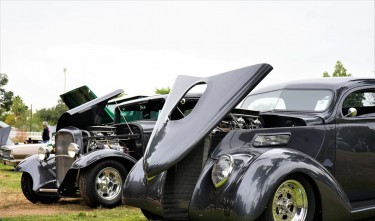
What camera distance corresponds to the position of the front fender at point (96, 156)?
6.69 m

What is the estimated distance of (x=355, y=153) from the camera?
501 centimetres

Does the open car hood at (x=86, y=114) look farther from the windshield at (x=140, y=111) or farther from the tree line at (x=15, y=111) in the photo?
the tree line at (x=15, y=111)

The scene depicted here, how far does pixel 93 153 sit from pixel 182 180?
2.81 metres

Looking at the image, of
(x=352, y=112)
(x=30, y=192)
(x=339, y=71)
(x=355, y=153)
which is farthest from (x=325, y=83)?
(x=339, y=71)

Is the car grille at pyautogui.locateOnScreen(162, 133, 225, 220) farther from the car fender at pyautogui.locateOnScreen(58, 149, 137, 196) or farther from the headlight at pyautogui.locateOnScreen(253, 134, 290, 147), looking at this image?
the car fender at pyautogui.locateOnScreen(58, 149, 137, 196)

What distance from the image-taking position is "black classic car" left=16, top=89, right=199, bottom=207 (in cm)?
686

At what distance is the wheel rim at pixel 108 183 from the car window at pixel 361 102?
11.5 feet

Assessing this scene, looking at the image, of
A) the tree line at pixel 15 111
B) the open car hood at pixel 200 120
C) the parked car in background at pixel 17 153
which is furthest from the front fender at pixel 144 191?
the tree line at pixel 15 111

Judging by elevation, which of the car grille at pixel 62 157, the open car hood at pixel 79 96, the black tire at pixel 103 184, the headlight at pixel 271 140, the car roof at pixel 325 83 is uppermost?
the open car hood at pixel 79 96

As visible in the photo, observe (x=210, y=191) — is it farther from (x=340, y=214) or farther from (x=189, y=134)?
(x=340, y=214)

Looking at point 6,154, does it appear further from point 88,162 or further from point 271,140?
point 271,140

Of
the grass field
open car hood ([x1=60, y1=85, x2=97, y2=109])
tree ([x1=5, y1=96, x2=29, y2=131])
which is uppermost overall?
tree ([x1=5, y1=96, x2=29, y2=131])

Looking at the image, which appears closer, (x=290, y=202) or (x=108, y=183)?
(x=290, y=202)

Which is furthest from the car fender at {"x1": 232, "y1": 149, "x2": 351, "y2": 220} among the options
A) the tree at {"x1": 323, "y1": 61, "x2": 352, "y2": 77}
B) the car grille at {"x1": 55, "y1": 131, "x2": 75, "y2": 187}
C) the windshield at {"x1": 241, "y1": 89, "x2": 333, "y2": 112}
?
the tree at {"x1": 323, "y1": 61, "x2": 352, "y2": 77}
